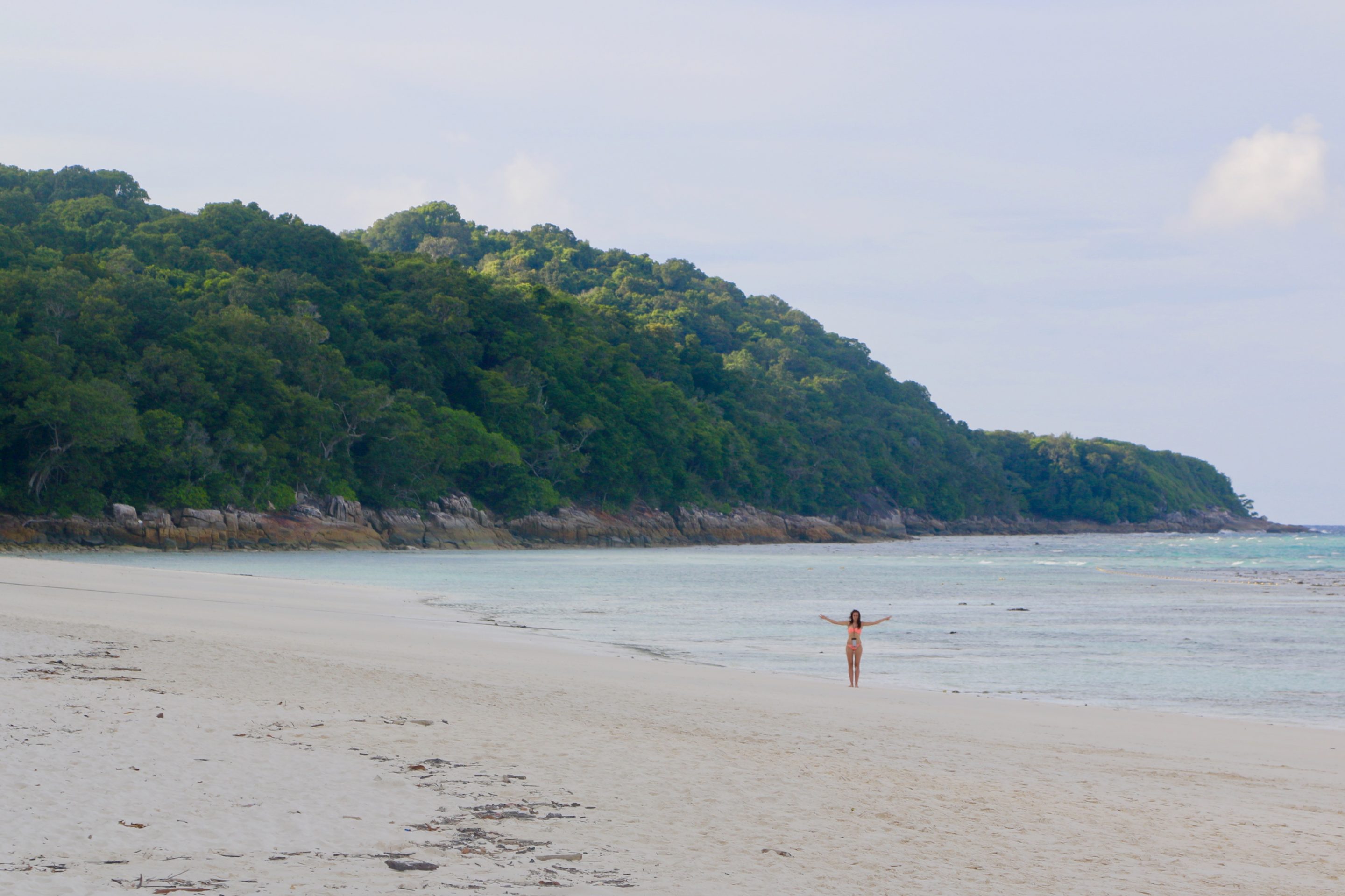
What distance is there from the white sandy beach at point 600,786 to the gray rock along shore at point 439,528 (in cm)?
4027

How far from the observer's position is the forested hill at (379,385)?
169 feet

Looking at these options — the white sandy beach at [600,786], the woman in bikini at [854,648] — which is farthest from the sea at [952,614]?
the white sandy beach at [600,786]

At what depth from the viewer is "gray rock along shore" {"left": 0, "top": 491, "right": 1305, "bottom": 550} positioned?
49656 mm

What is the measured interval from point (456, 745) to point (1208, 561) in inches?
2518

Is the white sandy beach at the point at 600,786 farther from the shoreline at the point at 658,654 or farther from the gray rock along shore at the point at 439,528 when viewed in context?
the gray rock along shore at the point at 439,528

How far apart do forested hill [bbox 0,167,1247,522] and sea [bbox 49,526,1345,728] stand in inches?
250

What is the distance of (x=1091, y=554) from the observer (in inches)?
2975

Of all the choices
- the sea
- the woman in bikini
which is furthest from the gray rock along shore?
the woman in bikini

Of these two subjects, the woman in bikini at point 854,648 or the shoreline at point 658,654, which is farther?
the woman in bikini at point 854,648

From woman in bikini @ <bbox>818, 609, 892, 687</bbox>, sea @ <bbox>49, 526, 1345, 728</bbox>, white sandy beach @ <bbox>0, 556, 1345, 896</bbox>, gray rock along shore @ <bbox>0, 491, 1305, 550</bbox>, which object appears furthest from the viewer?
gray rock along shore @ <bbox>0, 491, 1305, 550</bbox>

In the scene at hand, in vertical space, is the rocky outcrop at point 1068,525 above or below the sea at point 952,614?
above

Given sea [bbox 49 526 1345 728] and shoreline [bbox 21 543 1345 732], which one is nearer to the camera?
shoreline [bbox 21 543 1345 732]

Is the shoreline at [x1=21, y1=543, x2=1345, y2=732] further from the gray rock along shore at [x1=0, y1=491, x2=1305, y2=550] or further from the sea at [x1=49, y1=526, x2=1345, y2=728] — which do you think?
the gray rock along shore at [x1=0, y1=491, x2=1305, y2=550]

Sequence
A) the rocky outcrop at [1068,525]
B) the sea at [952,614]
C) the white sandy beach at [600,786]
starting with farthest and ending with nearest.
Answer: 1. the rocky outcrop at [1068,525]
2. the sea at [952,614]
3. the white sandy beach at [600,786]
